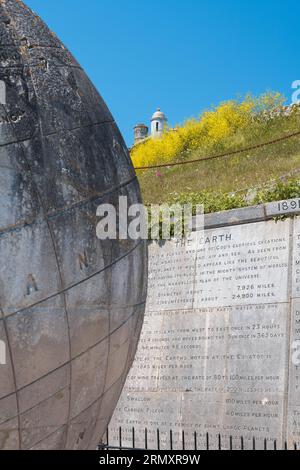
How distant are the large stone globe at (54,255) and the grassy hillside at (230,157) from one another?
25.5 feet

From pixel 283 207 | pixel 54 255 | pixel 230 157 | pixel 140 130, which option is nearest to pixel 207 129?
pixel 230 157

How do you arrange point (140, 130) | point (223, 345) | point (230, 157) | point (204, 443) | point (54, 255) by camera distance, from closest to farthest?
point (54, 255) → point (204, 443) → point (223, 345) → point (230, 157) → point (140, 130)

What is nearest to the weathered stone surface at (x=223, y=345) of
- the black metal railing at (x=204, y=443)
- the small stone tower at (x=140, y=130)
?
the black metal railing at (x=204, y=443)

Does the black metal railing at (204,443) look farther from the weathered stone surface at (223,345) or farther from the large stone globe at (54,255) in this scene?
the large stone globe at (54,255)

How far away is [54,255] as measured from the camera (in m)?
3.47

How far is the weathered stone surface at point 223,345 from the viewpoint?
9656 millimetres

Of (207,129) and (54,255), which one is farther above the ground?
(207,129)

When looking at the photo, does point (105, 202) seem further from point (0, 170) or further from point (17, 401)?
point (17, 401)

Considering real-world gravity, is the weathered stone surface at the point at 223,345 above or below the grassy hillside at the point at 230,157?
below

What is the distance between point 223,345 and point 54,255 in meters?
7.18

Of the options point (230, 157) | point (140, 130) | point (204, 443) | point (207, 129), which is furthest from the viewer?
point (140, 130)

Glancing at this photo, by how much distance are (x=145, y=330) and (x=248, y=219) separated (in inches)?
95.0

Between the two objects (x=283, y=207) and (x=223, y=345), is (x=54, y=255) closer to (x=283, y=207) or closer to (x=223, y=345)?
(x=223, y=345)
